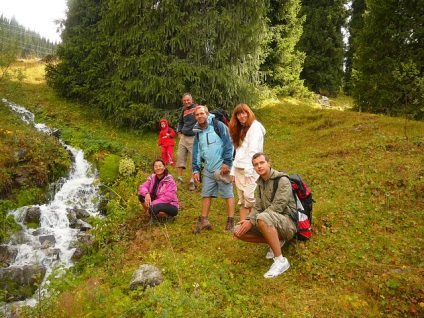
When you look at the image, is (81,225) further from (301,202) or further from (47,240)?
(301,202)

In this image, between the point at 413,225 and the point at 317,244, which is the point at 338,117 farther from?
the point at 317,244

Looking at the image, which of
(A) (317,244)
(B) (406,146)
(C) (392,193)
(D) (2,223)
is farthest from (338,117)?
(D) (2,223)

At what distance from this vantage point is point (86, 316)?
3.81m

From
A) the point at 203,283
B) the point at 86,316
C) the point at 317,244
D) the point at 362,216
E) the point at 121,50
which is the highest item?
the point at 121,50

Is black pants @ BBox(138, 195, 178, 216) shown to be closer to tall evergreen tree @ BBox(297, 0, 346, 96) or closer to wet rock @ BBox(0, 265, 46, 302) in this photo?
wet rock @ BBox(0, 265, 46, 302)

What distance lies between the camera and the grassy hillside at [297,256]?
3826 millimetres

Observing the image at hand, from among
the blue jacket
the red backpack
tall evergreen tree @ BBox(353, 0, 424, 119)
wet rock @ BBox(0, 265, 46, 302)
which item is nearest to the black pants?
the blue jacket

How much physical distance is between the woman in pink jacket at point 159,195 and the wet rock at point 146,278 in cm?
191

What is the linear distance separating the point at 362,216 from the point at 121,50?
12.1 metres

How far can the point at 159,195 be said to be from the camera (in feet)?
21.7

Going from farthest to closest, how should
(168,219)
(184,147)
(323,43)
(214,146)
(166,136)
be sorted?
(323,43)
(166,136)
(184,147)
(168,219)
(214,146)

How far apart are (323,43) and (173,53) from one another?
14281mm

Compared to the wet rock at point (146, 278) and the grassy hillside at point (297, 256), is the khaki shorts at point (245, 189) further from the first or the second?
the wet rock at point (146, 278)

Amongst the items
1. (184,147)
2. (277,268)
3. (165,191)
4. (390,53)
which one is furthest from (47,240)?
(390,53)
